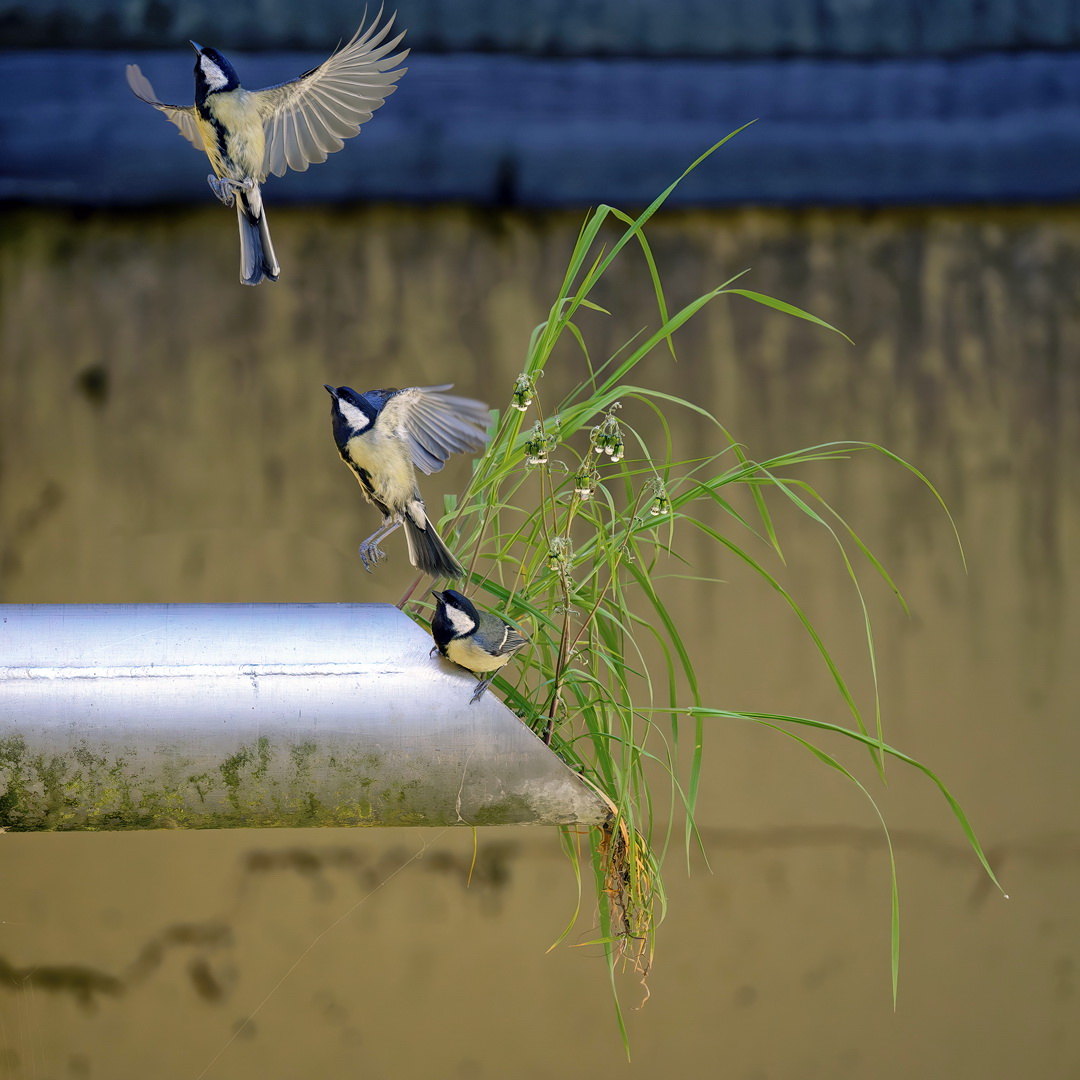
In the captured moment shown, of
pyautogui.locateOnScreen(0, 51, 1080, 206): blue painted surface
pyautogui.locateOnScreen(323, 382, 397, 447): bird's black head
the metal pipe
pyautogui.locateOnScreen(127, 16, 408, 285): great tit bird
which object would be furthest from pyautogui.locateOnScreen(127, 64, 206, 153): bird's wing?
pyautogui.locateOnScreen(0, 51, 1080, 206): blue painted surface

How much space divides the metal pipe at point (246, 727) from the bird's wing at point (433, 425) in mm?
122

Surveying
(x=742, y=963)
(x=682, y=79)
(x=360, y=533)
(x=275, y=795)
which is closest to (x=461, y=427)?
(x=275, y=795)

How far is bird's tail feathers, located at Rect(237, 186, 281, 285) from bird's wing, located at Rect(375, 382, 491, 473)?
102mm

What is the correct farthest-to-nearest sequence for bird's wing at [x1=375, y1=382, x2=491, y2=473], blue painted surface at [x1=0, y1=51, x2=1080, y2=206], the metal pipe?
blue painted surface at [x1=0, y1=51, x2=1080, y2=206]
bird's wing at [x1=375, y1=382, x2=491, y2=473]
the metal pipe

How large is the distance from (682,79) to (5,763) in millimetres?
1034

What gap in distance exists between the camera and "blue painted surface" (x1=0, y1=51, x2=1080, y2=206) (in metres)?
1.19

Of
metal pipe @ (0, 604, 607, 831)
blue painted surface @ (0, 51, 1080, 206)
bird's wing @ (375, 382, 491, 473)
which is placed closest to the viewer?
metal pipe @ (0, 604, 607, 831)

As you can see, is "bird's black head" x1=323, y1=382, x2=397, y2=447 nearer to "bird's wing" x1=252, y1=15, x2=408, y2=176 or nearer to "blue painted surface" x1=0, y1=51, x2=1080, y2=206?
"bird's wing" x1=252, y1=15, x2=408, y2=176

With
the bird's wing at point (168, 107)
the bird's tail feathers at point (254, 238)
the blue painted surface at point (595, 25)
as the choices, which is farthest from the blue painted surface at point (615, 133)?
the bird's tail feathers at point (254, 238)

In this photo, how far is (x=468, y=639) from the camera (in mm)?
544

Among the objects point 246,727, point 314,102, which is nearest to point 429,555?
point 246,727

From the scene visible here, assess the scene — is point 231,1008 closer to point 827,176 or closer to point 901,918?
point 901,918

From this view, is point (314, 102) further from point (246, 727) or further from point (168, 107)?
point (246, 727)

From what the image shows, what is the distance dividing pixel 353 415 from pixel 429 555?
0.09 meters
